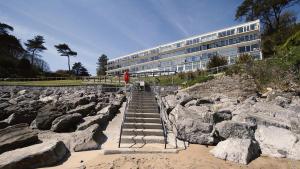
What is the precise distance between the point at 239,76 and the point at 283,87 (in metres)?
3.40

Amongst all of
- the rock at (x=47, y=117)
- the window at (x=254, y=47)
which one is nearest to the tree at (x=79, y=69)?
the window at (x=254, y=47)

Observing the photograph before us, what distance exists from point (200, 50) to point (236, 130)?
1728 inches

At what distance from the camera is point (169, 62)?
56.8 metres

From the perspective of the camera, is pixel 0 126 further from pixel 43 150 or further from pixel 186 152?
pixel 186 152

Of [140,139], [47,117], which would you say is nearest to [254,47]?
[47,117]

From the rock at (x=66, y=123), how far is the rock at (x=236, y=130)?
7264 millimetres

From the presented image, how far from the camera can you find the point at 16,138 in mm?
9758

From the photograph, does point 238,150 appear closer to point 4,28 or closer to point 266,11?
point 266,11

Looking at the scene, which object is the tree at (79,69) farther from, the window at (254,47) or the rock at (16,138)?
the rock at (16,138)

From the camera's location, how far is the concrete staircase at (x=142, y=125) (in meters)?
9.99

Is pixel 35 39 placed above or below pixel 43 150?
above

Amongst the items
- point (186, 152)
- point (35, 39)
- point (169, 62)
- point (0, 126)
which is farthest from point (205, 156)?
point (35, 39)

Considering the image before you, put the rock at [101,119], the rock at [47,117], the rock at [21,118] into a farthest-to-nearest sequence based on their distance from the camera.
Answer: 1. the rock at [21,118]
2. the rock at [47,117]
3. the rock at [101,119]

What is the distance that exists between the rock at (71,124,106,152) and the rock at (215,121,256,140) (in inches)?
190
